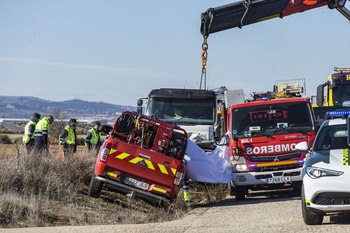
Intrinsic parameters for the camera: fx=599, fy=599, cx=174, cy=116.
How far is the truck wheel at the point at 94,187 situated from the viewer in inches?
495

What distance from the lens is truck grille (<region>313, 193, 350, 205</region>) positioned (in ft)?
28.2

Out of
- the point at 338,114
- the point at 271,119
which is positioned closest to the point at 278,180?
the point at 271,119

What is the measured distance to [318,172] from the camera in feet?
29.1

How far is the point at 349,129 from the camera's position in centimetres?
957

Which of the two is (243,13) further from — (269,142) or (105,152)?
(105,152)

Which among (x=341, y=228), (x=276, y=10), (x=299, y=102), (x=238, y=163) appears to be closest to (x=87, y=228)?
(x=341, y=228)

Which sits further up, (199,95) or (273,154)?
(199,95)

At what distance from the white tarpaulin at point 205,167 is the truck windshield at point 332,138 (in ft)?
13.3

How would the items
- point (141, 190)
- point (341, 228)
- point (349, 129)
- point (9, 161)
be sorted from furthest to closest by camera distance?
point (9, 161)
point (141, 190)
point (349, 129)
point (341, 228)

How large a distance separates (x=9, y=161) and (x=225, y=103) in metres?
6.93

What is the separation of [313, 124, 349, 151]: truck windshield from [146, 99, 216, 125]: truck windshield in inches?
293

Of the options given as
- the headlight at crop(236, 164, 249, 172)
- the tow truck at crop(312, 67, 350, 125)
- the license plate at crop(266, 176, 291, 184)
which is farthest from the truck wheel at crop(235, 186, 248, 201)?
the tow truck at crop(312, 67, 350, 125)

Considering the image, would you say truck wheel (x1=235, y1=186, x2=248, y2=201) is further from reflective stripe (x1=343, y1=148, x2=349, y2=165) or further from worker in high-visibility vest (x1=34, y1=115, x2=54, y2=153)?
worker in high-visibility vest (x1=34, y1=115, x2=54, y2=153)

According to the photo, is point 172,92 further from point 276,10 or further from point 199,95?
point 276,10
